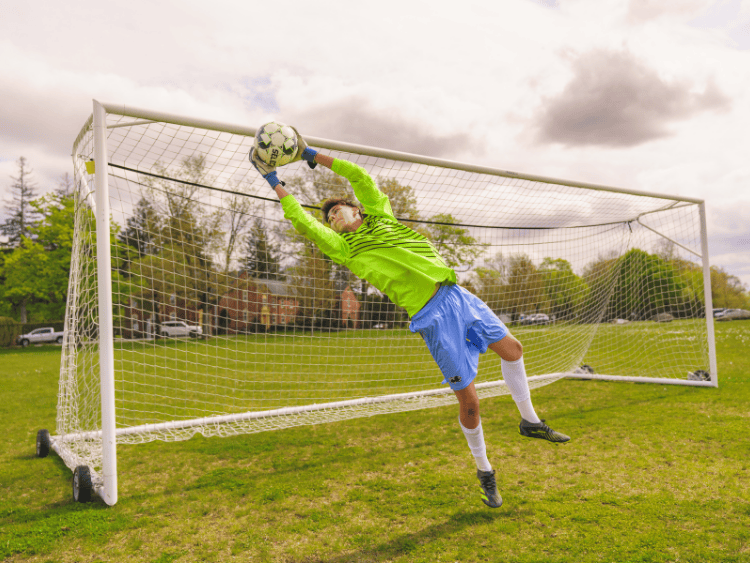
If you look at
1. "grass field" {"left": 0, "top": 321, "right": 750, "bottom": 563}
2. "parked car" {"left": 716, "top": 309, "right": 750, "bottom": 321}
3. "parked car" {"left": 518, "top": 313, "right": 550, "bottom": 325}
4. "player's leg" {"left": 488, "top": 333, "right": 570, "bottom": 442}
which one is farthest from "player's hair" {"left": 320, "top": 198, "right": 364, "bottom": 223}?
"parked car" {"left": 716, "top": 309, "right": 750, "bottom": 321}

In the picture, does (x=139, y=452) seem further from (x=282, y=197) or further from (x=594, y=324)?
(x=594, y=324)

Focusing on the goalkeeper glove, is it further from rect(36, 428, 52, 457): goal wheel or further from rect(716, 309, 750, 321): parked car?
rect(716, 309, 750, 321): parked car

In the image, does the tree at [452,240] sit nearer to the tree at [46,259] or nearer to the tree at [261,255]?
the tree at [261,255]

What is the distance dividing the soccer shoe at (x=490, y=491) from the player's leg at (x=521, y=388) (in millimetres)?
434

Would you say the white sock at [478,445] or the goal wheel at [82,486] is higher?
the white sock at [478,445]

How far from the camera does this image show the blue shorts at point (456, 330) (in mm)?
3137

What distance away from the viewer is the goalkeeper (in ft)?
Answer: 10.4

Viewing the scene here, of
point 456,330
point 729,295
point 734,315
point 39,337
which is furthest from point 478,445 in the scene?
point 729,295

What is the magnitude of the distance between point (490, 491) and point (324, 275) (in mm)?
6537

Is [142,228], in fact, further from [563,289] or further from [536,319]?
[563,289]

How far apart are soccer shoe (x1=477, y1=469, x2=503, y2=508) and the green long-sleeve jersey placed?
4.15 ft

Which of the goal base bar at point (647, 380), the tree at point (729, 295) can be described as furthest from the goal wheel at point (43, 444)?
the tree at point (729, 295)

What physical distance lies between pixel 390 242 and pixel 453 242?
4021 mm

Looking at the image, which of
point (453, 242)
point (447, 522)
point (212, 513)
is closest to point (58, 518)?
point (212, 513)
